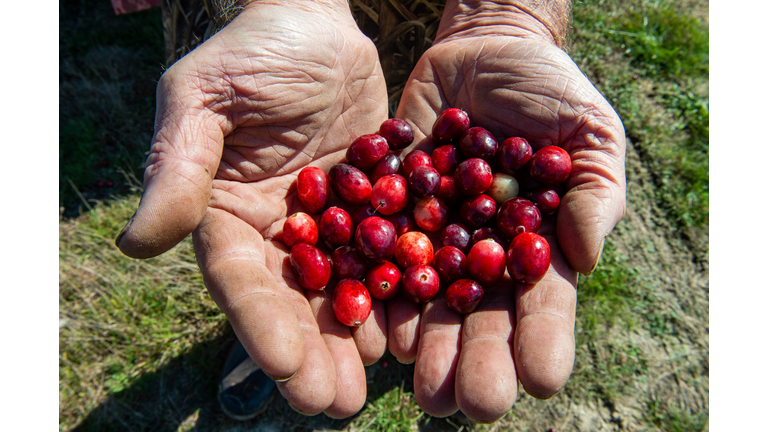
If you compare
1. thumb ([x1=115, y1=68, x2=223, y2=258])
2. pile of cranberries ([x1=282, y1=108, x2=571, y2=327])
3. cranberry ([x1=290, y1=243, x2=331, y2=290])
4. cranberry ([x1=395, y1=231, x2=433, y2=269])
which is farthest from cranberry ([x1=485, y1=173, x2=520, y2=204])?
thumb ([x1=115, y1=68, x2=223, y2=258])

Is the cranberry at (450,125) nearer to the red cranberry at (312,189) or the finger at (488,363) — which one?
the red cranberry at (312,189)

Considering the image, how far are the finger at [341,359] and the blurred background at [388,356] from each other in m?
1.19

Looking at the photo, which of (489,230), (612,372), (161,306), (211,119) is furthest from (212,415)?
(612,372)

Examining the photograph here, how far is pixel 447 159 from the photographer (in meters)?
3.21

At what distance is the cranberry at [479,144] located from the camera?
3.04 meters

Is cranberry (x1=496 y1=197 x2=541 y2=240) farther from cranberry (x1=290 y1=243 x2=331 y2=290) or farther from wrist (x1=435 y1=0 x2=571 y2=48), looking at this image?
wrist (x1=435 y1=0 x2=571 y2=48)

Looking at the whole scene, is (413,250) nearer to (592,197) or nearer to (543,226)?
(543,226)

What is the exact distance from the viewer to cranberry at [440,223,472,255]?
2.88 meters

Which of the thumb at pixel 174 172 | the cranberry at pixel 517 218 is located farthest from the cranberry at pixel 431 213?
the thumb at pixel 174 172

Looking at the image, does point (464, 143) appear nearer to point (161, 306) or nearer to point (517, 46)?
point (517, 46)

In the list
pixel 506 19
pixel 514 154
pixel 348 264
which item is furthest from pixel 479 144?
pixel 506 19

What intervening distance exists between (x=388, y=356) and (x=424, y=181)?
64.3 inches

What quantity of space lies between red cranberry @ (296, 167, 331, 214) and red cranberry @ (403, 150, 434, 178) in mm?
562

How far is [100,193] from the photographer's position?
472cm
